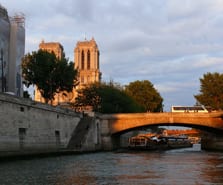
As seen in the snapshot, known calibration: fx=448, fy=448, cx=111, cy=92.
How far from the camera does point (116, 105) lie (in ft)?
219

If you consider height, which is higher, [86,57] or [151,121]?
[86,57]

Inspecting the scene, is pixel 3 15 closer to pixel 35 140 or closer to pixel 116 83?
pixel 35 140

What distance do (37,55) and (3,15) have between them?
250 inches

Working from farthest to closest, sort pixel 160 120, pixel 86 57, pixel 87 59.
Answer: pixel 87 59 → pixel 86 57 → pixel 160 120

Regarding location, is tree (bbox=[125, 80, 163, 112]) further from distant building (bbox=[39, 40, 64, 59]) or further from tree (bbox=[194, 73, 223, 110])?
distant building (bbox=[39, 40, 64, 59])

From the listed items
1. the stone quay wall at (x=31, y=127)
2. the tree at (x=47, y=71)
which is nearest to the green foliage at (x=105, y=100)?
the tree at (x=47, y=71)

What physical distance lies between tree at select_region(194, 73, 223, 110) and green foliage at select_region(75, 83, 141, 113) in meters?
10.7

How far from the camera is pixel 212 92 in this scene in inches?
2694

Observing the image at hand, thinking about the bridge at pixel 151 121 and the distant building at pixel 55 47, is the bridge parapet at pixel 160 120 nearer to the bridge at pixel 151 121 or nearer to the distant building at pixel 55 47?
the bridge at pixel 151 121

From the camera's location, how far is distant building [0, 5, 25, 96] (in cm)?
5147

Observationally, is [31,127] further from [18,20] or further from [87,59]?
[87,59]

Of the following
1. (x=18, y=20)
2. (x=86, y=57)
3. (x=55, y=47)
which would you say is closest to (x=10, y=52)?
(x=18, y=20)

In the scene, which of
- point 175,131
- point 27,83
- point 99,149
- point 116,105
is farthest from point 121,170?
point 175,131

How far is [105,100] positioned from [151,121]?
14862 millimetres
